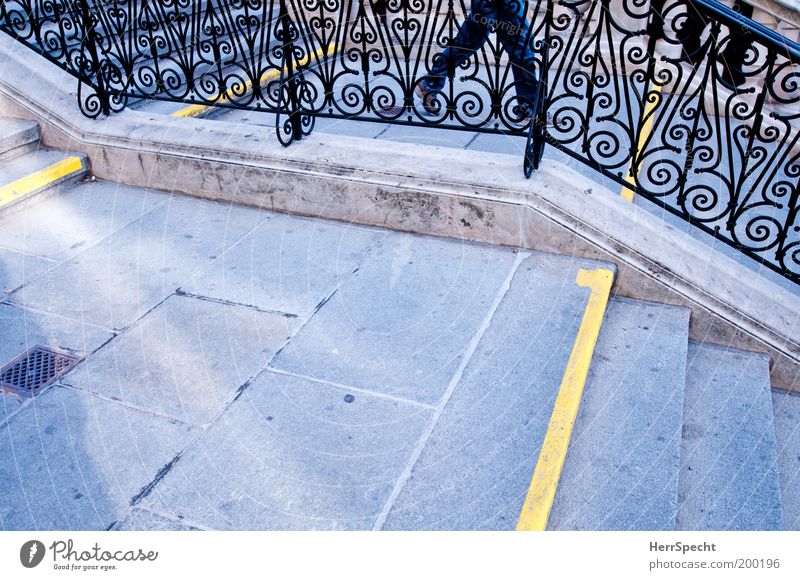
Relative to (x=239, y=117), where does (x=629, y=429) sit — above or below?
below

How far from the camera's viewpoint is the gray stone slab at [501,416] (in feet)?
9.32

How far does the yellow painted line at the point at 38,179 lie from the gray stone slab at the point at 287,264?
1708 millimetres

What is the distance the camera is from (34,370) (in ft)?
11.6

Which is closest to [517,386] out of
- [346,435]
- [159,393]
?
[346,435]

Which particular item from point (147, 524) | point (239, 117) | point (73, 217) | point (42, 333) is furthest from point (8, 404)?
point (239, 117)

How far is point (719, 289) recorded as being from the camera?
13.9 ft

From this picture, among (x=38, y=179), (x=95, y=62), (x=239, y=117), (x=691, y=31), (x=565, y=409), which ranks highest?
(x=691, y=31)

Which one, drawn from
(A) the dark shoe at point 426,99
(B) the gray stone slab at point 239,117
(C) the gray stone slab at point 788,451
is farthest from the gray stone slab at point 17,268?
(C) the gray stone slab at point 788,451

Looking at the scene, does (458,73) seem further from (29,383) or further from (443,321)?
(29,383)

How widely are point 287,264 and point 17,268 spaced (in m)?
1.74

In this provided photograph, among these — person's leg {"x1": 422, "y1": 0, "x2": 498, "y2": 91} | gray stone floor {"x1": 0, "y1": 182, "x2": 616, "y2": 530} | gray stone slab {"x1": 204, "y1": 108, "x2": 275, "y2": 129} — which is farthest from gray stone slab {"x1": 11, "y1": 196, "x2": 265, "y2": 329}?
person's leg {"x1": 422, "y1": 0, "x2": 498, "y2": 91}

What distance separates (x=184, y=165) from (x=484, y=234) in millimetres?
2381

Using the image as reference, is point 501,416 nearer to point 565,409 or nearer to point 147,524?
point 565,409

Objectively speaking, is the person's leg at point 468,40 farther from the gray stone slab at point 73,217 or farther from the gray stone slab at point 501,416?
the gray stone slab at point 73,217
